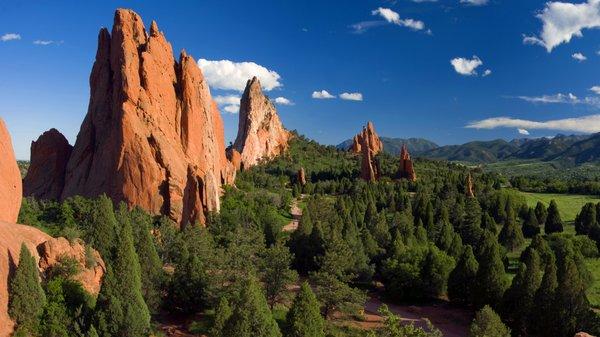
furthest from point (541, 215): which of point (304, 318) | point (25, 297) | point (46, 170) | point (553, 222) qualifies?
point (46, 170)

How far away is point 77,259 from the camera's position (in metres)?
33.2

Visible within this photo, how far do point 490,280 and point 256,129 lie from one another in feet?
433

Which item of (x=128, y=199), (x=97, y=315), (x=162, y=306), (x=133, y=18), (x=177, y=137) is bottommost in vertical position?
(x=162, y=306)

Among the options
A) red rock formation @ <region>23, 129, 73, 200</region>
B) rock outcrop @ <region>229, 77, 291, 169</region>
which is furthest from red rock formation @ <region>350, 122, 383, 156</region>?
red rock formation @ <region>23, 129, 73, 200</region>

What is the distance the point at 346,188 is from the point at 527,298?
92788mm

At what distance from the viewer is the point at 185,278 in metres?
40.0

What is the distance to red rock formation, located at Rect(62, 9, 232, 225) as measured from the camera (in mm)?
66000

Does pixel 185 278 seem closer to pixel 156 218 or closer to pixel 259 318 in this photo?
pixel 259 318

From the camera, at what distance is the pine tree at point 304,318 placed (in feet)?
94.6

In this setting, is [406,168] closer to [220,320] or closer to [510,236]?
[510,236]

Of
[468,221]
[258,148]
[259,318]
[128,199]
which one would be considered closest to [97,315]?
[259,318]

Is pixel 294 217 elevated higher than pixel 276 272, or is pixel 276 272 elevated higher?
pixel 294 217

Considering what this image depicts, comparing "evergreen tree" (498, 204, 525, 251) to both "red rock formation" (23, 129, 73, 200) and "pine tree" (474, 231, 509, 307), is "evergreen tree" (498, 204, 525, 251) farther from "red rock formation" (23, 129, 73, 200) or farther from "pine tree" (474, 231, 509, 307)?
"red rock formation" (23, 129, 73, 200)

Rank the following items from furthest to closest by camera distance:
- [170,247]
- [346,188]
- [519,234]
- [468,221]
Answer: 1. [346,188]
2. [468,221]
3. [519,234]
4. [170,247]
